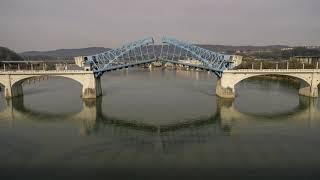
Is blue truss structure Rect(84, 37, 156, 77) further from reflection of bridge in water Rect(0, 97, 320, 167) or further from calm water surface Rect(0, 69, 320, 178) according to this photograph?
reflection of bridge in water Rect(0, 97, 320, 167)

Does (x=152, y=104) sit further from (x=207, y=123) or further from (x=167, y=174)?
(x=167, y=174)

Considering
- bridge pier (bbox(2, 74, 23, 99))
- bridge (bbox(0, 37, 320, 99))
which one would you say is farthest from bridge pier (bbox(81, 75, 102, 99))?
bridge pier (bbox(2, 74, 23, 99))

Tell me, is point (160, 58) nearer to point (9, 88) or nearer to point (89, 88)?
point (89, 88)

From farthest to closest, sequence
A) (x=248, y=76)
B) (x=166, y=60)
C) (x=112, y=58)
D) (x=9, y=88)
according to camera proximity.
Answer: (x=112, y=58) < (x=166, y=60) < (x=9, y=88) < (x=248, y=76)

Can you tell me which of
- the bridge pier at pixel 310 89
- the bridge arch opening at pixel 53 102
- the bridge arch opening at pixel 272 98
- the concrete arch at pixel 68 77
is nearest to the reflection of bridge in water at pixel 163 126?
the bridge arch opening at pixel 53 102

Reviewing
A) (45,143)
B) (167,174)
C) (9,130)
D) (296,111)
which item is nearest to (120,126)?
(45,143)

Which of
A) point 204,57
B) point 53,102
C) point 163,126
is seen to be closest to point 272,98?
point 204,57
